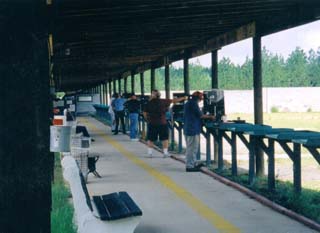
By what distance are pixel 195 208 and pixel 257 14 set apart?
457 cm

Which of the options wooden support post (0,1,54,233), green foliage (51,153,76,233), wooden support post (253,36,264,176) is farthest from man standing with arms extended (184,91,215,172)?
wooden support post (0,1,54,233)

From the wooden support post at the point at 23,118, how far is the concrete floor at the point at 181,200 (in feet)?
10.8

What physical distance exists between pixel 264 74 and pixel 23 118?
4668 inches

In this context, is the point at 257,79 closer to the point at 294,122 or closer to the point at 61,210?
the point at 61,210

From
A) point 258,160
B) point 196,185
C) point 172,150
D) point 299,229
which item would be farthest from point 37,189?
point 172,150

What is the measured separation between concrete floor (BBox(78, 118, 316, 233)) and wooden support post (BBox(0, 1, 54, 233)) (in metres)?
3.28

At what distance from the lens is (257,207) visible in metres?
9.70

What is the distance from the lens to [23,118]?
191 inches

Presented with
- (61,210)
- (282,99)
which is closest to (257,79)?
(61,210)

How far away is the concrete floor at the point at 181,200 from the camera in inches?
326

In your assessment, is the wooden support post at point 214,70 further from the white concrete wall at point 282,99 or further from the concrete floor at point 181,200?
the white concrete wall at point 282,99

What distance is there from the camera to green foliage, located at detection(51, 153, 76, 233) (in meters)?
7.48

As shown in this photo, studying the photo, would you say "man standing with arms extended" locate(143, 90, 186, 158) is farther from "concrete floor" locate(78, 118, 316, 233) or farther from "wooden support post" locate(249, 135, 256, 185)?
"wooden support post" locate(249, 135, 256, 185)

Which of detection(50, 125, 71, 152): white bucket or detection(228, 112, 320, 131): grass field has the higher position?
detection(50, 125, 71, 152): white bucket
